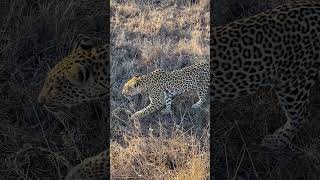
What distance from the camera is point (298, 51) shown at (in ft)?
9.73

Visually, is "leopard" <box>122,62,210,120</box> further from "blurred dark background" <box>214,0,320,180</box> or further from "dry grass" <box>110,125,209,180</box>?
"blurred dark background" <box>214,0,320,180</box>

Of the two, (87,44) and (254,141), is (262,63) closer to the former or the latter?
(254,141)

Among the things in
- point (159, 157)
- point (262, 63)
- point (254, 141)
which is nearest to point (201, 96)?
point (159, 157)

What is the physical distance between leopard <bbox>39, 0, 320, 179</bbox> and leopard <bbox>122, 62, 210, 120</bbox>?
6 centimetres

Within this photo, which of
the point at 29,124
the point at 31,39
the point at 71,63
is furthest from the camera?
the point at 31,39

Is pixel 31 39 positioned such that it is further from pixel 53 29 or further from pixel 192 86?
pixel 192 86

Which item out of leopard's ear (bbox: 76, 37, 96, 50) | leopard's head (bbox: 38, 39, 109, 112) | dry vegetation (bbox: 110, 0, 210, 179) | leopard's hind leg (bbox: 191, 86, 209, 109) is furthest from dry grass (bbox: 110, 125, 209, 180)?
leopard's ear (bbox: 76, 37, 96, 50)

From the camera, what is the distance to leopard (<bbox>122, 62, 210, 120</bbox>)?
8.57 ft

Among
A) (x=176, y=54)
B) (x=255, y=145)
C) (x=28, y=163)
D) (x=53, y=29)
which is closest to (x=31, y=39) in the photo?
(x=53, y=29)

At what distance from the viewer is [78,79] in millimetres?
2832

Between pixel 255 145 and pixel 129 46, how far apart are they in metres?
0.82

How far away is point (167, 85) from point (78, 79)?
1.32 feet

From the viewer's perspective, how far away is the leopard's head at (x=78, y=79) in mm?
2830

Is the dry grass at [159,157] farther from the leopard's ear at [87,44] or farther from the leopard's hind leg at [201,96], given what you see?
the leopard's ear at [87,44]
